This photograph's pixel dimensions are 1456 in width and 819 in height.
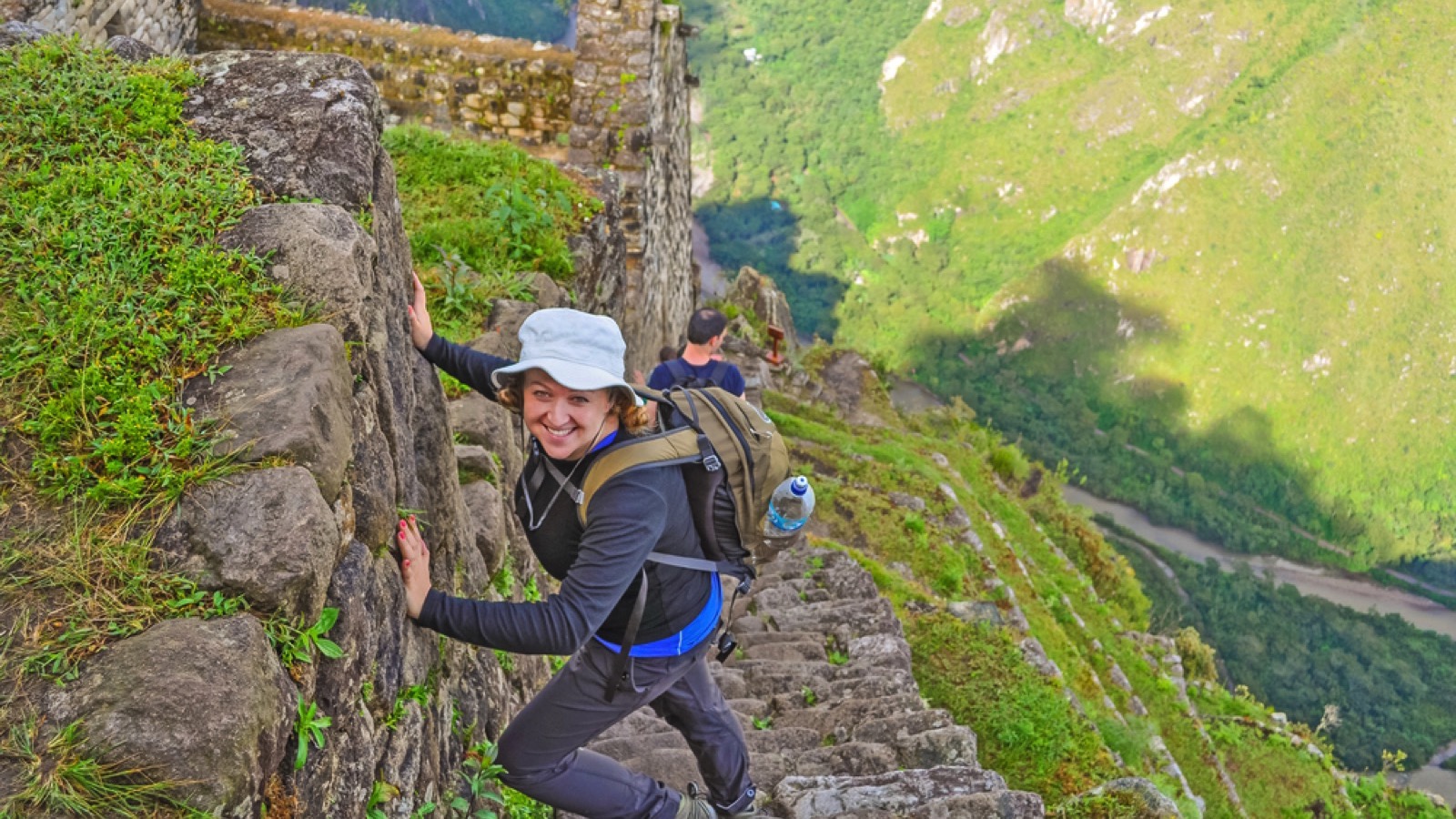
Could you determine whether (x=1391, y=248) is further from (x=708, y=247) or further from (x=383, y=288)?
(x=383, y=288)

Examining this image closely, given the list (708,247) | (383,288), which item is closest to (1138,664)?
(383,288)

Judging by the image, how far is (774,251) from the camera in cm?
9906

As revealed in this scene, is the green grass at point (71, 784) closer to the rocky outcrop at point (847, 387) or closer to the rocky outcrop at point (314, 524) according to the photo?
the rocky outcrop at point (314, 524)

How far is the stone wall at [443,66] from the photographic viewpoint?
38.2 ft

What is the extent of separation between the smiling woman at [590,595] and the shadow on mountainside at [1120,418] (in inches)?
3018

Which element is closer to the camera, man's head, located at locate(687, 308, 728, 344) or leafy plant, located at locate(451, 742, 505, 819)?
leafy plant, located at locate(451, 742, 505, 819)

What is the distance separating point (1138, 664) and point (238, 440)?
16895 mm

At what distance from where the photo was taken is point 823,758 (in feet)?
18.0

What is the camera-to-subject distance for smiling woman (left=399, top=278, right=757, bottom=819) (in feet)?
9.51

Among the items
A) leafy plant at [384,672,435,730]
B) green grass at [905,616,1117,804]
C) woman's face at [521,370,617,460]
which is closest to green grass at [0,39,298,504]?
woman's face at [521,370,617,460]

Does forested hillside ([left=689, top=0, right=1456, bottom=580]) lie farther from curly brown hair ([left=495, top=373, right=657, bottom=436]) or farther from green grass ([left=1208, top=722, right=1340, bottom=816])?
curly brown hair ([left=495, top=373, right=657, bottom=436])

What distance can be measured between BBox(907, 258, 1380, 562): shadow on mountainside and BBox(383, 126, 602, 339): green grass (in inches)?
2858

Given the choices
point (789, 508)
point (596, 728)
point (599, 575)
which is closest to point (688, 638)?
point (596, 728)

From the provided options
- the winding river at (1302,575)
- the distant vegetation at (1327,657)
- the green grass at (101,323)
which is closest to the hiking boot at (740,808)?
the green grass at (101,323)
